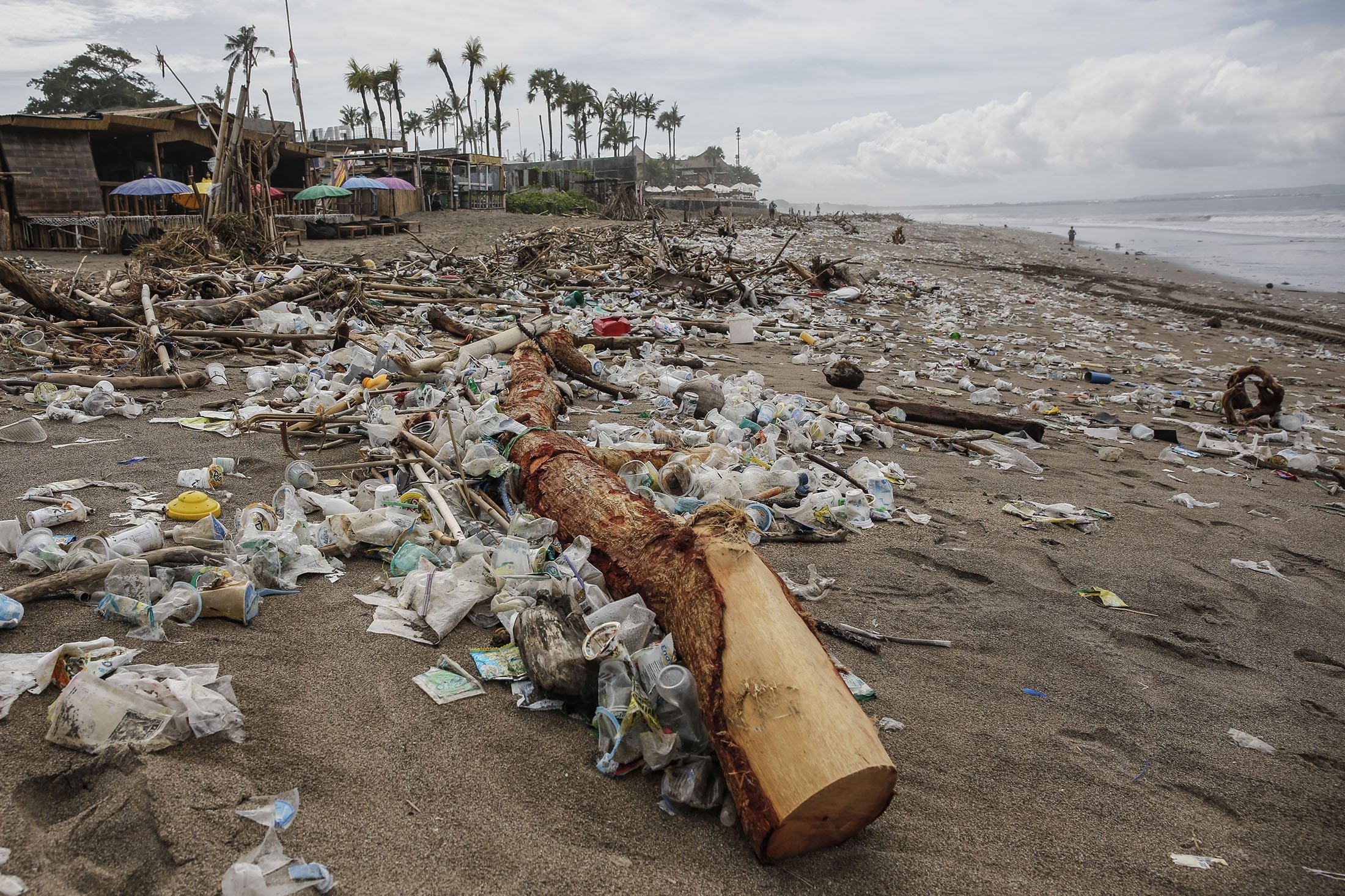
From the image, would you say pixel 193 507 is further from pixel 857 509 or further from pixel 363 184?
pixel 363 184

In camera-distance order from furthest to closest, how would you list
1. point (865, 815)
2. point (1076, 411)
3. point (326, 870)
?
point (1076, 411), point (865, 815), point (326, 870)

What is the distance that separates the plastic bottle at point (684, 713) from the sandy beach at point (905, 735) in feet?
0.46

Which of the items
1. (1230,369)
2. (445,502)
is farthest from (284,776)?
(1230,369)

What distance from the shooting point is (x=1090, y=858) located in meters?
1.71

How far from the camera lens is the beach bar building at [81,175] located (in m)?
15.1

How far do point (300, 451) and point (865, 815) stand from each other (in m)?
3.33

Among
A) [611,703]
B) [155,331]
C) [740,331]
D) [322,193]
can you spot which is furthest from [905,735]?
[322,193]

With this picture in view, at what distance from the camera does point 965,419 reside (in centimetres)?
537

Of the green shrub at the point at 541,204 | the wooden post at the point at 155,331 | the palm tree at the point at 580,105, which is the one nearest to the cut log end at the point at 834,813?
the wooden post at the point at 155,331

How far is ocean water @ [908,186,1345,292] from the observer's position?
19453mm

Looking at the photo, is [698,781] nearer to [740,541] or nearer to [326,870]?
[740,541]

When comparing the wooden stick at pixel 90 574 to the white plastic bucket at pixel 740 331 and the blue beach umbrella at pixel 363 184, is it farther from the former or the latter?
the blue beach umbrella at pixel 363 184

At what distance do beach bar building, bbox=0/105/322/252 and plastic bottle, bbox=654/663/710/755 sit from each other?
1462 cm

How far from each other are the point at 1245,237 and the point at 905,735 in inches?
1605
